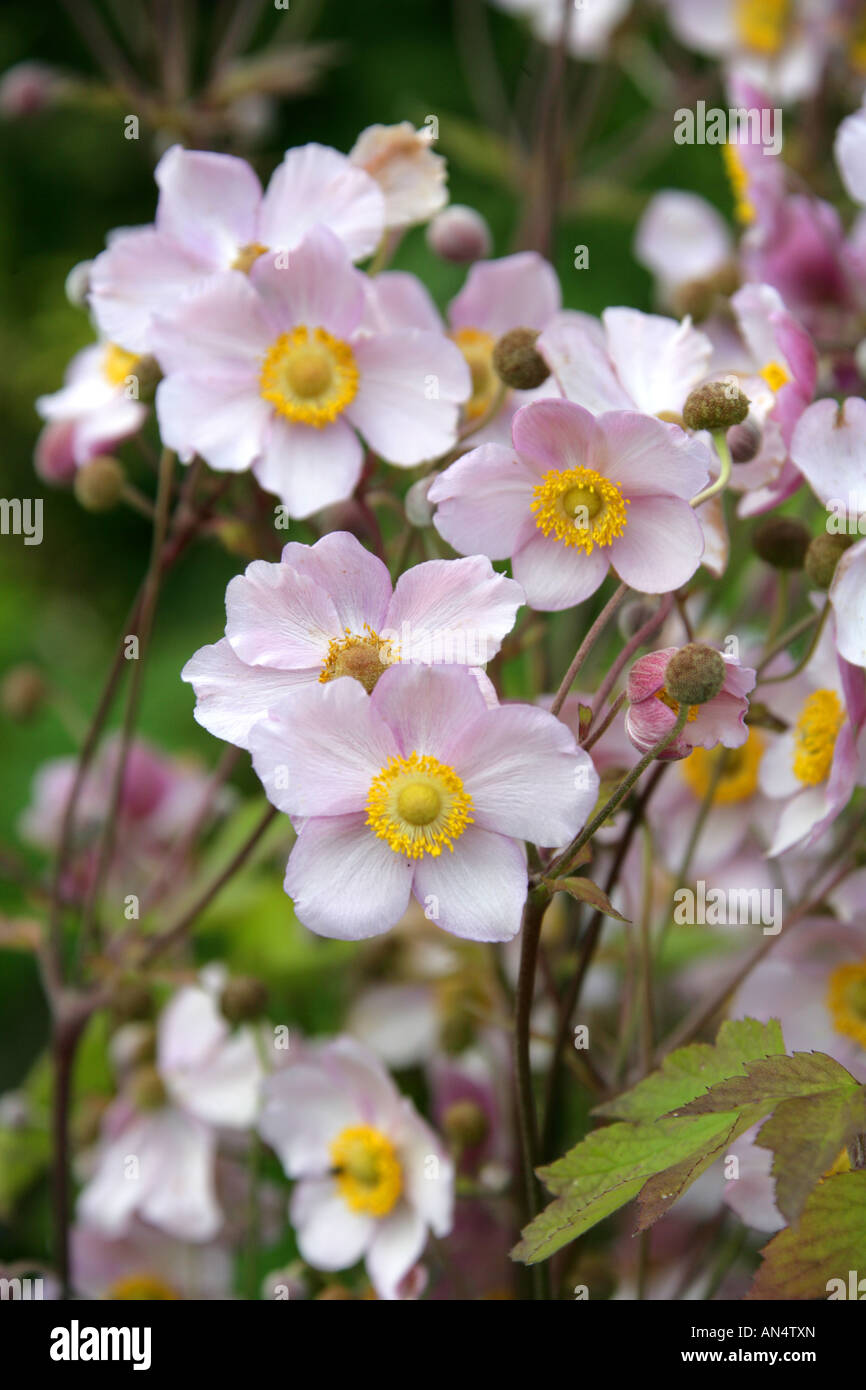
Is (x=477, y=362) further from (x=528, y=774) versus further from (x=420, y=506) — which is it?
(x=528, y=774)

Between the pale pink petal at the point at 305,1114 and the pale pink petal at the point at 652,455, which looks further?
the pale pink petal at the point at 305,1114

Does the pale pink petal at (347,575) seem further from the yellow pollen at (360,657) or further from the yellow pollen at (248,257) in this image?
the yellow pollen at (248,257)

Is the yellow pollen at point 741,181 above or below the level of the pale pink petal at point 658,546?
above

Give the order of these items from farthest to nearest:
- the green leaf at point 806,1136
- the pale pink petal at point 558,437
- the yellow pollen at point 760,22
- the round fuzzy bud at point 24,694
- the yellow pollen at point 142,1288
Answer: the yellow pollen at point 760,22 < the round fuzzy bud at point 24,694 < the yellow pollen at point 142,1288 < the pale pink petal at point 558,437 < the green leaf at point 806,1136

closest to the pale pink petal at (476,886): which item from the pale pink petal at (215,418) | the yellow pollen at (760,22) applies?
the pale pink petal at (215,418)

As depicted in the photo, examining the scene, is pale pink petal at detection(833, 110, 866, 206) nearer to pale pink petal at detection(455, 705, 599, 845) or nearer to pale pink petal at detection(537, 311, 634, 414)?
pale pink petal at detection(537, 311, 634, 414)
